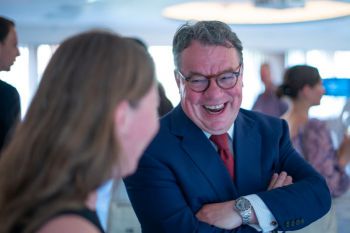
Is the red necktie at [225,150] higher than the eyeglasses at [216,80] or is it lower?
lower

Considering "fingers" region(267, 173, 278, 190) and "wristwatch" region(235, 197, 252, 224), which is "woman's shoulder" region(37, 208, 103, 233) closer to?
"wristwatch" region(235, 197, 252, 224)

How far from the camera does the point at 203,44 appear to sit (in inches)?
72.5

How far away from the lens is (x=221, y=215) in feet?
5.72

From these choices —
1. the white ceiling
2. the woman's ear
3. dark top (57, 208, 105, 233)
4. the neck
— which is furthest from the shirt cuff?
the white ceiling

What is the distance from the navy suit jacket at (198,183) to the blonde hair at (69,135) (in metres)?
0.81

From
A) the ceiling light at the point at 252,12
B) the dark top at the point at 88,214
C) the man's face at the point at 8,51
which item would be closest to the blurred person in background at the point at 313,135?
the man's face at the point at 8,51

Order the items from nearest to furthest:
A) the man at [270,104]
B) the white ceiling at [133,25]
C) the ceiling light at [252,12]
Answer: the man at [270,104], the white ceiling at [133,25], the ceiling light at [252,12]

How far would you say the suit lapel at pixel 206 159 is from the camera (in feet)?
5.95

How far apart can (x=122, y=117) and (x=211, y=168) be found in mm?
854

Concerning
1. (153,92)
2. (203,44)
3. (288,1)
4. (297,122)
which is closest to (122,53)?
(153,92)

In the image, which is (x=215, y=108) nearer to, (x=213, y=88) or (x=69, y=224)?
(x=213, y=88)

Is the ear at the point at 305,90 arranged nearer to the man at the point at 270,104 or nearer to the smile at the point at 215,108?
the man at the point at 270,104

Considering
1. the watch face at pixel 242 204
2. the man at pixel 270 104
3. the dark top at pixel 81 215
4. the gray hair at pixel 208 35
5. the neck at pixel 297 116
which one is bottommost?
the man at pixel 270 104

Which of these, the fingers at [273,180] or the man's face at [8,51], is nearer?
the fingers at [273,180]
